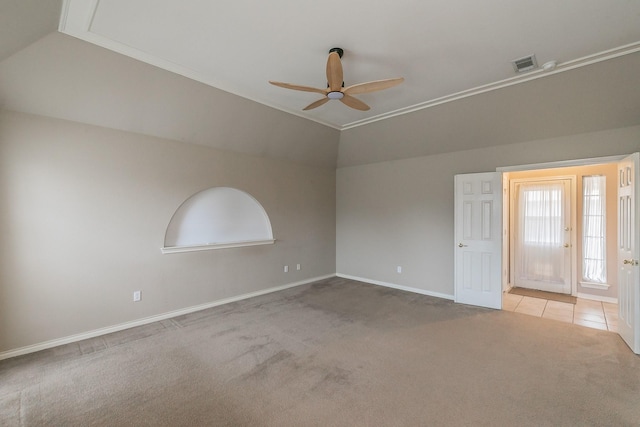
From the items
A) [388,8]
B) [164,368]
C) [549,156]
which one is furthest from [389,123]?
[164,368]

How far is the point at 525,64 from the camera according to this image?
317 cm

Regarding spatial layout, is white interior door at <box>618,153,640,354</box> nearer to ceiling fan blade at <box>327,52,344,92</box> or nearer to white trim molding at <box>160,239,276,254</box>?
ceiling fan blade at <box>327,52,344,92</box>

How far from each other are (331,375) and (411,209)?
12.2 feet

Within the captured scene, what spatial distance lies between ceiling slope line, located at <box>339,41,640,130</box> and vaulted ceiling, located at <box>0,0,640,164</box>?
0.05ft

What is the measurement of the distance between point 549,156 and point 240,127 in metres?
4.65

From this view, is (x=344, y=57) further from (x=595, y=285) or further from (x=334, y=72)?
(x=595, y=285)

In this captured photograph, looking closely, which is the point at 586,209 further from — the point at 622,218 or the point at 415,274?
the point at 415,274

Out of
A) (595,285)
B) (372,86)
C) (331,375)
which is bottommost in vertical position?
(331,375)

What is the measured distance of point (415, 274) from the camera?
5496 millimetres

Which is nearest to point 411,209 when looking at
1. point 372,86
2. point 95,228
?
point 372,86

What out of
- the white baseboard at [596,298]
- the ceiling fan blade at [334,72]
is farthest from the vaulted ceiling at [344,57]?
the white baseboard at [596,298]

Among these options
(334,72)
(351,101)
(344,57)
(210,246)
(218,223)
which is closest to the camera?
(334,72)

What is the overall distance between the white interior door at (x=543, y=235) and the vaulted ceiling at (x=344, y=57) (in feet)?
6.54

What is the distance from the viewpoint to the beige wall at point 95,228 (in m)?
3.00
